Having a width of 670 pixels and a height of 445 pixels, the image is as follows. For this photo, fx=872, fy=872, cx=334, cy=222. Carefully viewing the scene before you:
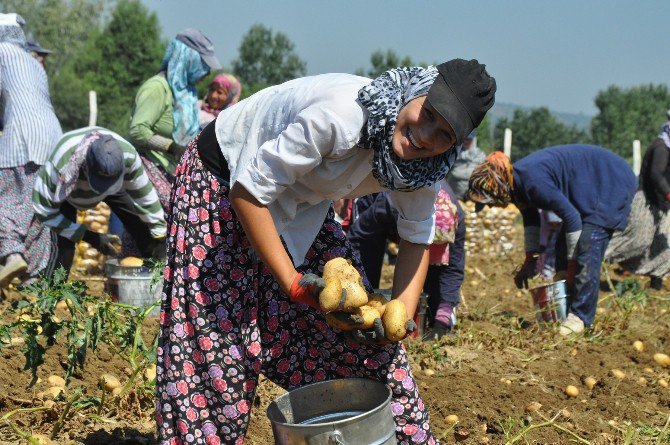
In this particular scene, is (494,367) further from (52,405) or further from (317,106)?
(317,106)

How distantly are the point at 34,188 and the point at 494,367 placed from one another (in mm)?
2565

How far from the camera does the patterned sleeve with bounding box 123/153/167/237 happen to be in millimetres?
4695

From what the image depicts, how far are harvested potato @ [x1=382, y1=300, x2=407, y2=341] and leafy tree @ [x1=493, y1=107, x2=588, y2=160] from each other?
22.8 m

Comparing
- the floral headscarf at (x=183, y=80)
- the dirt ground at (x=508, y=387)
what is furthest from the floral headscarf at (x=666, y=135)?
the floral headscarf at (x=183, y=80)

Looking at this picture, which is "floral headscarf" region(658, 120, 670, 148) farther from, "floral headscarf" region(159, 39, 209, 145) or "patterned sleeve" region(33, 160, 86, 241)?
"patterned sleeve" region(33, 160, 86, 241)

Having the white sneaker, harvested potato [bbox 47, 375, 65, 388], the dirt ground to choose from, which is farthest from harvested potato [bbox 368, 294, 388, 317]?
the white sneaker

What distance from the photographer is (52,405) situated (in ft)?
10.5

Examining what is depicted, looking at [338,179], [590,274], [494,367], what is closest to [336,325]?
[338,179]

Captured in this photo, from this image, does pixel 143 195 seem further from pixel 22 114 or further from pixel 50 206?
pixel 22 114

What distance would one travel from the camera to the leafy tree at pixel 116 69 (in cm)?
2294

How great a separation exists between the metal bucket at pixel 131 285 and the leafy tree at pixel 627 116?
67.8 ft

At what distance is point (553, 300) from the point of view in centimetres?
506

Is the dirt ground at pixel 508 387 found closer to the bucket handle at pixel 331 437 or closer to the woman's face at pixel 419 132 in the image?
the bucket handle at pixel 331 437

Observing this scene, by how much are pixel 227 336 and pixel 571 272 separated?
11.0ft
